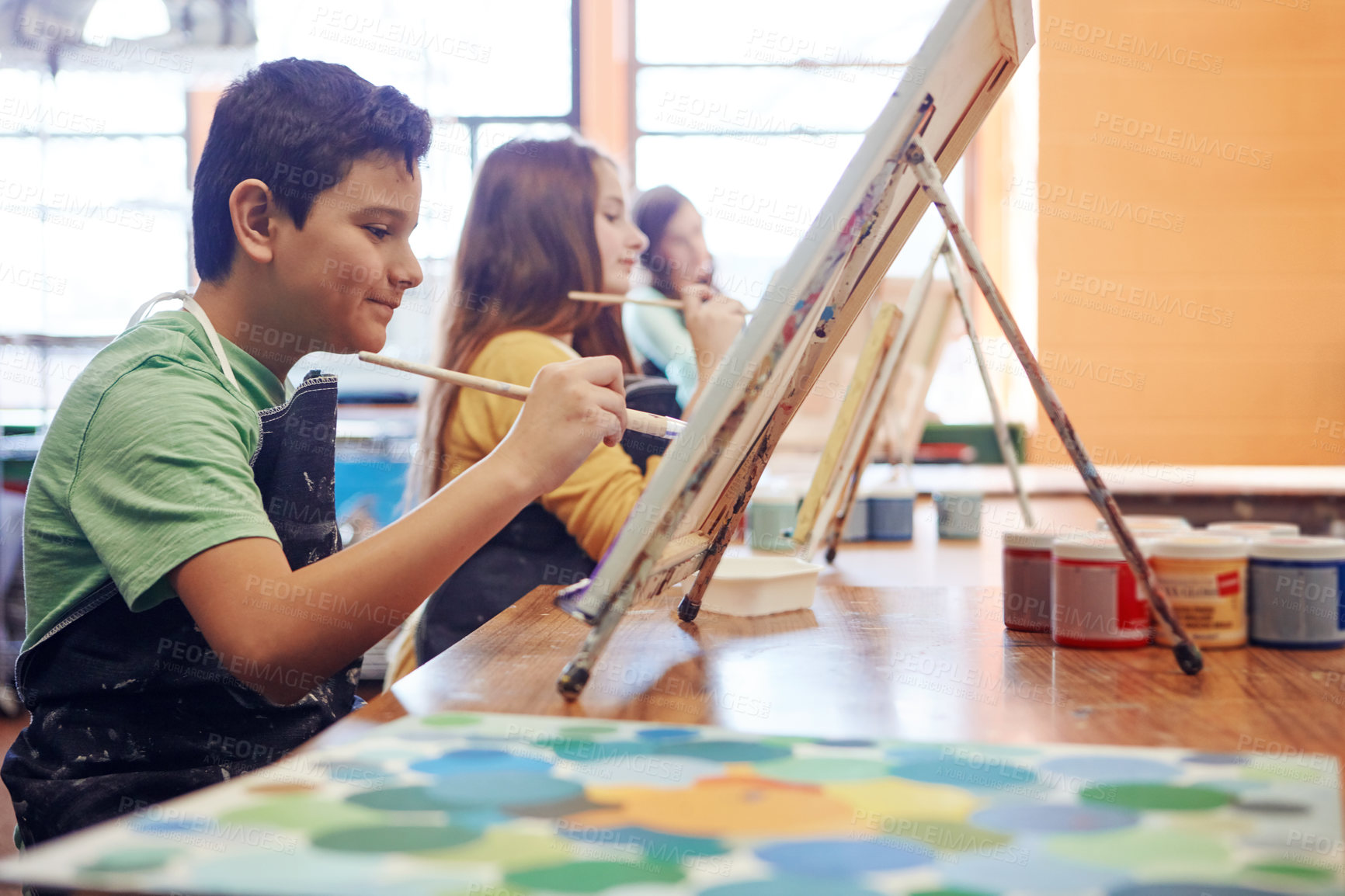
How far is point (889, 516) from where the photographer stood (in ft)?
5.90

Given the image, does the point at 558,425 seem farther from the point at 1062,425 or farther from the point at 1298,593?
the point at 1298,593

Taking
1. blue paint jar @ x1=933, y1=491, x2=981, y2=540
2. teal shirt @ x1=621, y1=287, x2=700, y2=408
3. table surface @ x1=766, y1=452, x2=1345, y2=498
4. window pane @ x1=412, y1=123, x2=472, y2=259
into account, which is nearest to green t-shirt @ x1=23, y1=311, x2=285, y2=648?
blue paint jar @ x1=933, y1=491, x2=981, y2=540

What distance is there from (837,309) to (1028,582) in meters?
0.29

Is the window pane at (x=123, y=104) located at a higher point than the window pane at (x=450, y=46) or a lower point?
lower

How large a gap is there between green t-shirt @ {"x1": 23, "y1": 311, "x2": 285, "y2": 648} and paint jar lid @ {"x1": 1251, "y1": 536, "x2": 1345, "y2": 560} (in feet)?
2.37

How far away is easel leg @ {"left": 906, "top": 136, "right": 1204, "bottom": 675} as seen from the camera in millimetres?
733

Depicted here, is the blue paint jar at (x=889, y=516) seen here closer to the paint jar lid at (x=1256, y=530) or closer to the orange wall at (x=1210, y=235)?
the paint jar lid at (x=1256, y=530)

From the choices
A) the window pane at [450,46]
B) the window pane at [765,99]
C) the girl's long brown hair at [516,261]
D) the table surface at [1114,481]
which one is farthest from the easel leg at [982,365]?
the window pane at [450,46]

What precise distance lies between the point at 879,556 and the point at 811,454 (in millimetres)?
1319

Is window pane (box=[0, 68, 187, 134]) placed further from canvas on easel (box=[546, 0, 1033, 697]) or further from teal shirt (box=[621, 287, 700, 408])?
canvas on easel (box=[546, 0, 1033, 697])

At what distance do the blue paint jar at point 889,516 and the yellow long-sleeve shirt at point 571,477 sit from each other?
1.31 ft

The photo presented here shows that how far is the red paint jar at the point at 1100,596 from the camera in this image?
826 millimetres

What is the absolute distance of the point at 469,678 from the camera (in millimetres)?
736

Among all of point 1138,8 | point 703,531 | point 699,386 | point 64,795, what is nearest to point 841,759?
point 703,531
